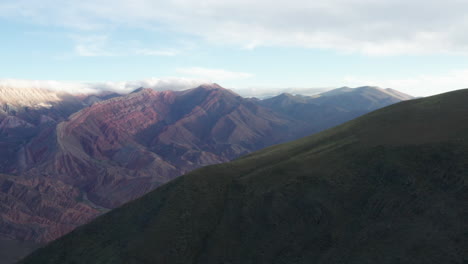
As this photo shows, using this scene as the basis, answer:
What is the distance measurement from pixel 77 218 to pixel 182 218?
146 metres

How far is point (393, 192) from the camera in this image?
64250 mm

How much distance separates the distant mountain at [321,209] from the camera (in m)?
55.4

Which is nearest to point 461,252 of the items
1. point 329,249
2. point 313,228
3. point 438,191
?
point 438,191

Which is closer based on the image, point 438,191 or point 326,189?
point 438,191

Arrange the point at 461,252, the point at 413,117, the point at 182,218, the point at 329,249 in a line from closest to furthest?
the point at 461,252 → the point at 329,249 → the point at 182,218 → the point at 413,117

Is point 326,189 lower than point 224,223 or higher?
higher

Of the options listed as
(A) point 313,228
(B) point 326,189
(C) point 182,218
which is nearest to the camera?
(A) point 313,228

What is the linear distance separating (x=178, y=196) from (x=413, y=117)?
61221mm

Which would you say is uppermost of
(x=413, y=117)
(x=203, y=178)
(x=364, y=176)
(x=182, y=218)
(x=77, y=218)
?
(x=413, y=117)

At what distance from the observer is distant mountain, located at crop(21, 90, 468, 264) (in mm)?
55375

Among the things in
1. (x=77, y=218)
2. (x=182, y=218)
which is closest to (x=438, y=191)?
(x=182, y=218)

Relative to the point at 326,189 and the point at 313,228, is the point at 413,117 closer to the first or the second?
the point at 326,189

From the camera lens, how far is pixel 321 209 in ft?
216

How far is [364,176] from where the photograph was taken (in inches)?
2783
